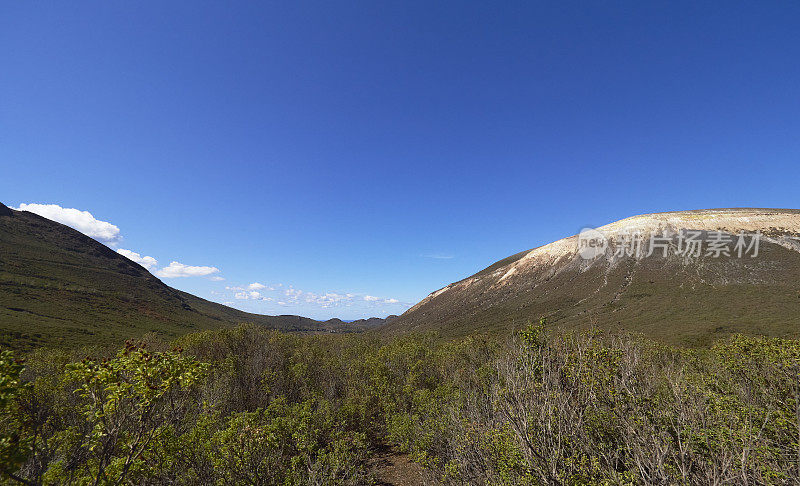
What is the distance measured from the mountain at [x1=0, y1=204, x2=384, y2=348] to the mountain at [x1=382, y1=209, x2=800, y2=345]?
5266 inches

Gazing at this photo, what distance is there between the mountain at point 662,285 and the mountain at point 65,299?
439ft

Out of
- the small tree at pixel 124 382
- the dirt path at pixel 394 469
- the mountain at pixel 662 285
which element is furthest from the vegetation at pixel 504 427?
the mountain at pixel 662 285

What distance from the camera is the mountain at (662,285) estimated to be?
78.6 metres

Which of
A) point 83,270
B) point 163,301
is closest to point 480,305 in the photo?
point 163,301

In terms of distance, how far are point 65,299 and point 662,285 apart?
24939cm

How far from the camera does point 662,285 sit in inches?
4257

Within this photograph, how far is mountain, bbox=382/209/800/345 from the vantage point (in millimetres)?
78594

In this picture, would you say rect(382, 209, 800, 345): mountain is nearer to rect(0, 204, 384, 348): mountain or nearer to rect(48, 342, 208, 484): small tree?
rect(48, 342, 208, 484): small tree

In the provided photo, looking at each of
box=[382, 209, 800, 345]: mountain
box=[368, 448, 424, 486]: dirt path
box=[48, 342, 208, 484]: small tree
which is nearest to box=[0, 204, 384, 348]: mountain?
box=[368, 448, 424, 486]: dirt path

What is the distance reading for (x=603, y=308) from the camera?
106 meters

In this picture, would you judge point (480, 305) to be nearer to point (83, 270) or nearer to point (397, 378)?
point (397, 378)

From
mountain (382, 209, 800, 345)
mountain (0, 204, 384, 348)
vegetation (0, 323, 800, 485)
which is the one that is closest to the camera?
vegetation (0, 323, 800, 485)

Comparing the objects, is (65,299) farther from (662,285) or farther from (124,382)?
(662,285)

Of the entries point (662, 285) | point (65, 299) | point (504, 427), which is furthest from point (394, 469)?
point (65, 299)
